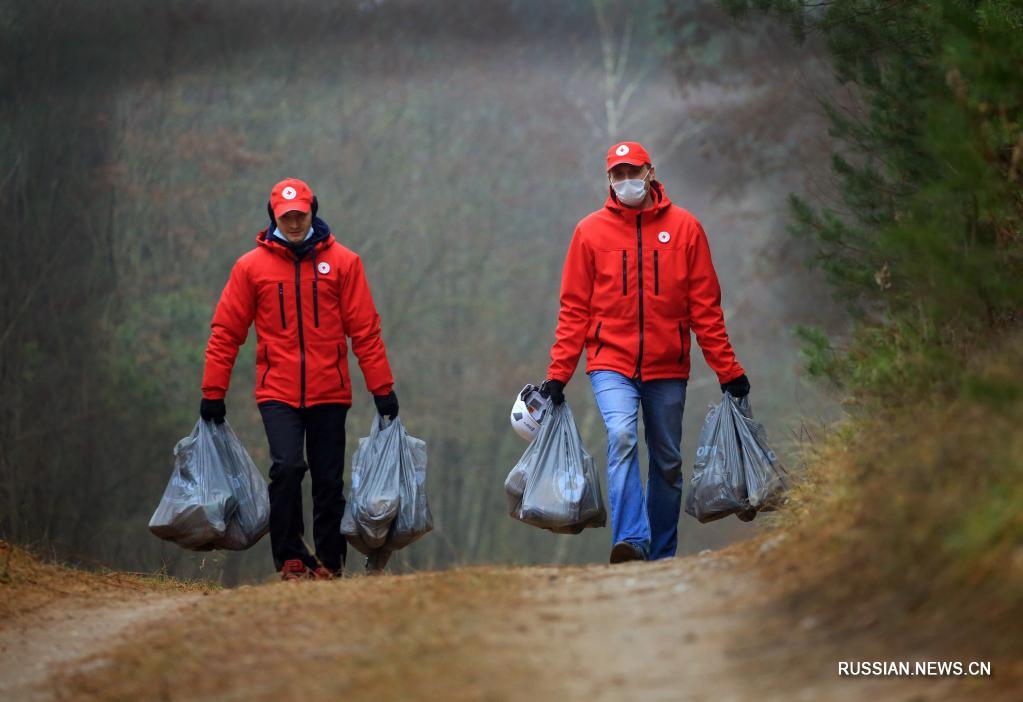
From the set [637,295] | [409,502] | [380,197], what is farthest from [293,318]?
[380,197]

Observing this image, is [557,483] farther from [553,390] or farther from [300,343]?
[300,343]

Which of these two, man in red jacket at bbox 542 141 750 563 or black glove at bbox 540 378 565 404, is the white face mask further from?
black glove at bbox 540 378 565 404

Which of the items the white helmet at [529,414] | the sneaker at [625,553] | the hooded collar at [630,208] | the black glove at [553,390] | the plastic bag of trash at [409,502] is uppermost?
the hooded collar at [630,208]

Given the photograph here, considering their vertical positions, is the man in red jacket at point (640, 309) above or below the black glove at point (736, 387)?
above

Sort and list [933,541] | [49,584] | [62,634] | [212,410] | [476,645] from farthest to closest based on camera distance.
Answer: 1. [212,410]
2. [49,584]
3. [62,634]
4. [476,645]
5. [933,541]

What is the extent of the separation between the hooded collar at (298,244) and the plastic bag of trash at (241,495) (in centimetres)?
92

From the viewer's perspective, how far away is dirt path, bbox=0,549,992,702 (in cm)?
398

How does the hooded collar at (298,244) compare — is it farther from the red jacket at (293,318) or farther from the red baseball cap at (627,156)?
the red baseball cap at (627,156)

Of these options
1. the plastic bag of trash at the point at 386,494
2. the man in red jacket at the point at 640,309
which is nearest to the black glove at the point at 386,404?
the plastic bag of trash at the point at 386,494

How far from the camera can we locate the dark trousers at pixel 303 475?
23.8 ft

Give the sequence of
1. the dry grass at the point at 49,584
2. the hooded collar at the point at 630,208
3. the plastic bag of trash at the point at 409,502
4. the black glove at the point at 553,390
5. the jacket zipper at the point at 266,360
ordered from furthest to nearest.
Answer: the plastic bag of trash at the point at 409,502 → the jacket zipper at the point at 266,360 → the black glove at the point at 553,390 → the hooded collar at the point at 630,208 → the dry grass at the point at 49,584

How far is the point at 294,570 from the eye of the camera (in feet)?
23.8

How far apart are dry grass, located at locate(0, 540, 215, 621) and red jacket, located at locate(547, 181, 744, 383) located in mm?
2259

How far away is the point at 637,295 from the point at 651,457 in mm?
759
